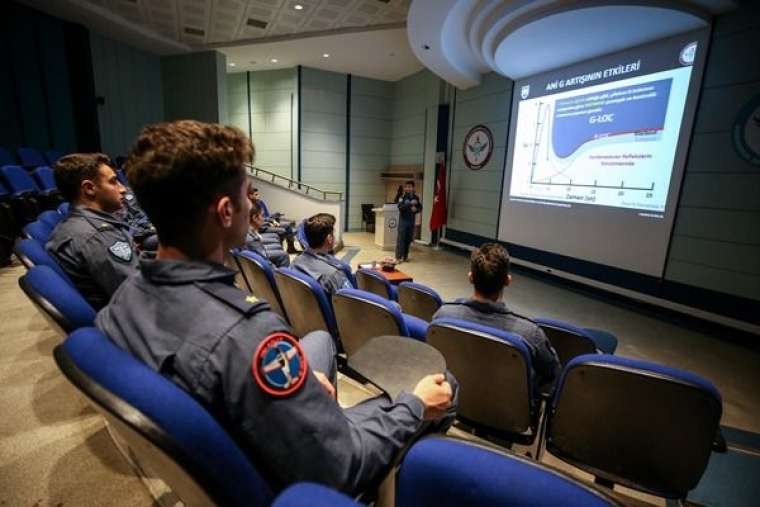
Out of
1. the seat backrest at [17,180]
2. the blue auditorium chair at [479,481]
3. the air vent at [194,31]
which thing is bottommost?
the blue auditorium chair at [479,481]

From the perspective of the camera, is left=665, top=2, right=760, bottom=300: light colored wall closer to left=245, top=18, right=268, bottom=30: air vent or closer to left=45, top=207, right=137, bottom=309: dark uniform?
left=45, top=207, right=137, bottom=309: dark uniform

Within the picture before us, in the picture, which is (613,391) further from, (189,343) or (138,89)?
(138,89)

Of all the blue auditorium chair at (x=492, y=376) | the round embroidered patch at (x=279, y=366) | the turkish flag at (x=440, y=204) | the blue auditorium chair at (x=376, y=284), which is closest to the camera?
the round embroidered patch at (x=279, y=366)

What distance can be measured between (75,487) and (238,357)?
4.55 ft

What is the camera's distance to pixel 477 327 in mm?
1364

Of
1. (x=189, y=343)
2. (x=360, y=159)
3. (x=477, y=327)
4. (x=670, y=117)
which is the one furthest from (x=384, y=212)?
(x=189, y=343)

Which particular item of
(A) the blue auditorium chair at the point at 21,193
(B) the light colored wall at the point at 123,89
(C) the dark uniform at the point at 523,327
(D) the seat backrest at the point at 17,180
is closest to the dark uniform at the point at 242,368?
(C) the dark uniform at the point at 523,327

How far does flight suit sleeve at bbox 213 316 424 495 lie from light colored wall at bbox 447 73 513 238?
6.48 metres

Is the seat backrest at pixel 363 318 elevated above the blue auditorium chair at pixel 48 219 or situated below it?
below

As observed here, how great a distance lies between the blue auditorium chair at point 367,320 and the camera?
1.57m

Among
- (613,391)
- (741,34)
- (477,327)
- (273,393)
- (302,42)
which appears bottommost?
(613,391)

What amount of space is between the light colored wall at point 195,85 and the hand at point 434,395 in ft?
28.9

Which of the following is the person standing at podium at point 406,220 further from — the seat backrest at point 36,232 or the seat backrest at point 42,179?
the seat backrest at point 42,179

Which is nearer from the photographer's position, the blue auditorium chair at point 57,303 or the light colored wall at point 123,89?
the blue auditorium chair at point 57,303
